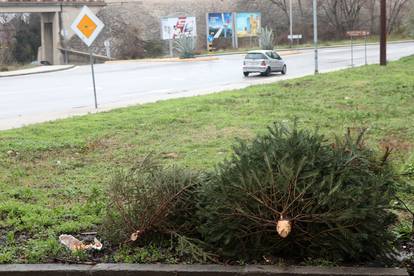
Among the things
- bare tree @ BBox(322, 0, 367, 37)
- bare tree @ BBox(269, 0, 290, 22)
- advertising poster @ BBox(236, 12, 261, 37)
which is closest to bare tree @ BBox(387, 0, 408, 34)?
bare tree @ BBox(322, 0, 367, 37)

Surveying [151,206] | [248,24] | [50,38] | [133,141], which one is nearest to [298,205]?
[151,206]

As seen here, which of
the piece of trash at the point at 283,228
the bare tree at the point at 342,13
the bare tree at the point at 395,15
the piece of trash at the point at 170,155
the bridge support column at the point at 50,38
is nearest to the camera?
the piece of trash at the point at 283,228

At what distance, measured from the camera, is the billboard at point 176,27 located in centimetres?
6455

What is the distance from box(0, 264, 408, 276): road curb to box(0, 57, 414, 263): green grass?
0.17 metres

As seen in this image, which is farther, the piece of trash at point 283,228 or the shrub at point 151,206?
the shrub at point 151,206

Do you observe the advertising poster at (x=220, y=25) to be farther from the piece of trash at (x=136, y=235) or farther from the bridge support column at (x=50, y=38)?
the piece of trash at (x=136, y=235)

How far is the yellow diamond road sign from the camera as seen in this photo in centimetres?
1794

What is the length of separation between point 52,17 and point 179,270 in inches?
2826

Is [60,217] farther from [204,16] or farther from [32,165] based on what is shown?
[204,16]

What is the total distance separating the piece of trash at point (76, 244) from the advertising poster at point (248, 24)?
70.4 m

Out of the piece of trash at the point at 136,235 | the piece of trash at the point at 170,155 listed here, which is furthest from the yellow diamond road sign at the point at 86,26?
the piece of trash at the point at 136,235

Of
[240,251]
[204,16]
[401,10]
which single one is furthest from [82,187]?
[401,10]

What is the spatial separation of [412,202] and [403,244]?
1285mm

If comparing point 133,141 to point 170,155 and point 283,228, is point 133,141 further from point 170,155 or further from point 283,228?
point 283,228
